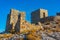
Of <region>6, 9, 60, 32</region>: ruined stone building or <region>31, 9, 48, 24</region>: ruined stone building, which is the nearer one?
<region>6, 9, 60, 32</region>: ruined stone building

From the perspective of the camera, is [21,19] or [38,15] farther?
[38,15]

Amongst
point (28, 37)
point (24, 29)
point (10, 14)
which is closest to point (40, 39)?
point (28, 37)

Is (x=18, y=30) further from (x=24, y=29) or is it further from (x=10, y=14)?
(x=10, y=14)

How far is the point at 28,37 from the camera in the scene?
949 inches

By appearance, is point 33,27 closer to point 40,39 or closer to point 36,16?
point 40,39

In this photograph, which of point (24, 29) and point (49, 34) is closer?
point (49, 34)

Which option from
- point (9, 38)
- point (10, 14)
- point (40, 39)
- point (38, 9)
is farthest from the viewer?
point (38, 9)

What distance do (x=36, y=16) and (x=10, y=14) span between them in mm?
7372

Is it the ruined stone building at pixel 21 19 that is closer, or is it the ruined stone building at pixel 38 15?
the ruined stone building at pixel 21 19

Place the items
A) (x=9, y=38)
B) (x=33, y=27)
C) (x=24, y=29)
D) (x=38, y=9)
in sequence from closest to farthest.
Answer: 1. (x=9, y=38)
2. (x=24, y=29)
3. (x=33, y=27)
4. (x=38, y=9)

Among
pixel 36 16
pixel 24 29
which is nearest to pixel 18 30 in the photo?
pixel 24 29

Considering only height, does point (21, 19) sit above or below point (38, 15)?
below

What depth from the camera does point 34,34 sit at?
25297 mm

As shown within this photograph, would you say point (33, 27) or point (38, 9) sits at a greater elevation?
point (38, 9)
